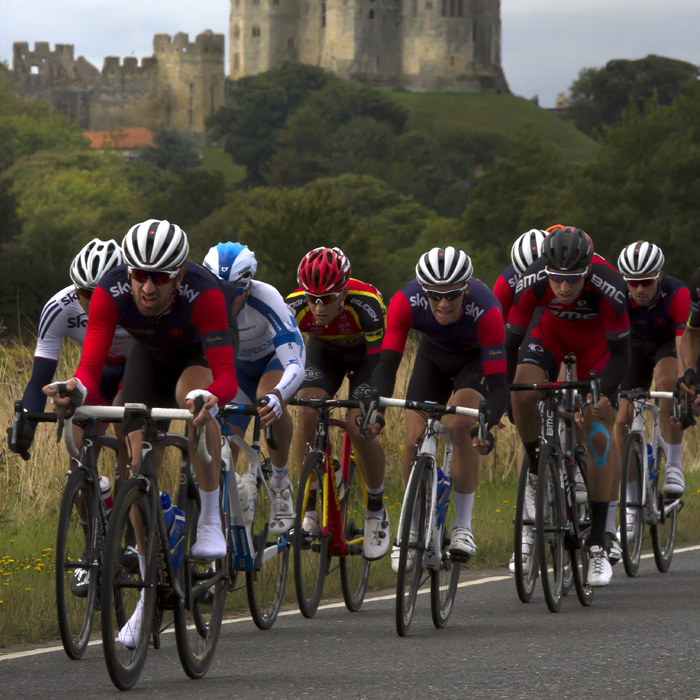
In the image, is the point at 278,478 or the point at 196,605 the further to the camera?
the point at 278,478

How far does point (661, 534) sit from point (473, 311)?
2.82m

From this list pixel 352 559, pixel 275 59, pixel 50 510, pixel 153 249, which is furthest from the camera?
pixel 275 59

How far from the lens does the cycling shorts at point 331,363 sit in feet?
27.4

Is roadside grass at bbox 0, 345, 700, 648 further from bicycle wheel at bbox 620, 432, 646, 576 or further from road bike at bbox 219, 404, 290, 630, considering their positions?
road bike at bbox 219, 404, 290, 630

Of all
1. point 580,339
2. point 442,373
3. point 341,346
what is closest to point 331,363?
point 341,346

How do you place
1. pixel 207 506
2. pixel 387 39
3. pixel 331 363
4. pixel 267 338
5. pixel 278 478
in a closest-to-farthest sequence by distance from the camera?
pixel 207 506
pixel 278 478
pixel 267 338
pixel 331 363
pixel 387 39

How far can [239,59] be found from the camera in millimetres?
150000

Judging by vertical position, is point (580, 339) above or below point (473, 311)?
below

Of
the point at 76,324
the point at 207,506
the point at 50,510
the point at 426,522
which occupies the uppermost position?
the point at 76,324

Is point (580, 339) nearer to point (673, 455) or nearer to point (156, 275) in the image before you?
point (673, 455)

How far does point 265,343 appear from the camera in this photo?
802 centimetres

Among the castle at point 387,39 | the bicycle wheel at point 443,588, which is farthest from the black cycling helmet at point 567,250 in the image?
the castle at point 387,39

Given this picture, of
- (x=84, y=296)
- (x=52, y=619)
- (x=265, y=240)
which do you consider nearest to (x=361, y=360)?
(x=84, y=296)

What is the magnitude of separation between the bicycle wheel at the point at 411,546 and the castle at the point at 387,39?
140 meters
